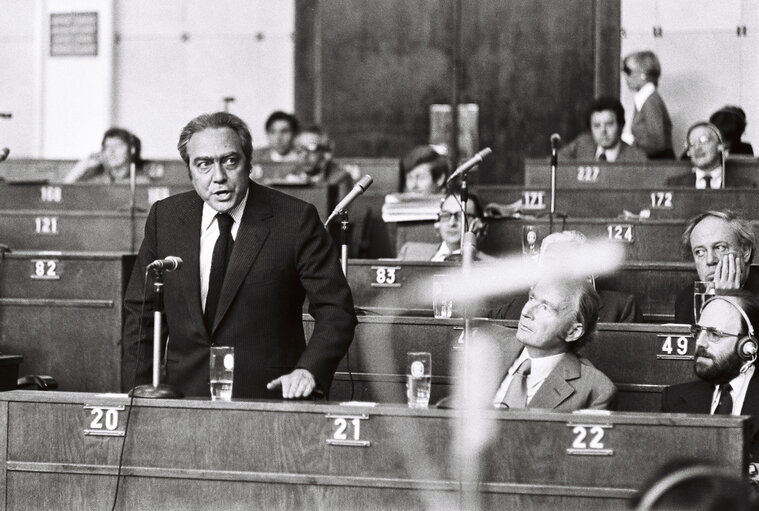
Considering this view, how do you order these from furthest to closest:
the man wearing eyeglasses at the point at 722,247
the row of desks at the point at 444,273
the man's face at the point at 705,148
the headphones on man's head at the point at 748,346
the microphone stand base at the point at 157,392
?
1. the man's face at the point at 705,148
2. the row of desks at the point at 444,273
3. the man wearing eyeglasses at the point at 722,247
4. the headphones on man's head at the point at 748,346
5. the microphone stand base at the point at 157,392

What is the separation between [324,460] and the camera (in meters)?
2.62

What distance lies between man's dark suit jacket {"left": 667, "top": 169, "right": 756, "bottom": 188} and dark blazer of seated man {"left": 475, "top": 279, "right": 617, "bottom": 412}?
3504mm

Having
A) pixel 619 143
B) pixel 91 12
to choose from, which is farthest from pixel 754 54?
pixel 91 12

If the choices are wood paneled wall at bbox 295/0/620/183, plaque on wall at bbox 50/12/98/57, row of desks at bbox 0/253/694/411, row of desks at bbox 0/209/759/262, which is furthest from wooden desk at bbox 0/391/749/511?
plaque on wall at bbox 50/12/98/57

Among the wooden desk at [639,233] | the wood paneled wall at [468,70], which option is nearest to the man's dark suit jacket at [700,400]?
the wooden desk at [639,233]

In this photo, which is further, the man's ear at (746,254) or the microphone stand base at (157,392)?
the man's ear at (746,254)

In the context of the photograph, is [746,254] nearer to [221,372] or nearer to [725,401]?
[725,401]

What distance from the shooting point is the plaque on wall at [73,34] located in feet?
31.5

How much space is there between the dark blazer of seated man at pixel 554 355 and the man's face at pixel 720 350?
0.77ft

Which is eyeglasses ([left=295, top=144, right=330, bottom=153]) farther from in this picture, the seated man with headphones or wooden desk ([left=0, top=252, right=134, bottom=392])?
wooden desk ([left=0, top=252, right=134, bottom=392])

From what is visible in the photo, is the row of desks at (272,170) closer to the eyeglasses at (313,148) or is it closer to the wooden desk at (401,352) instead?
the eyeglasses at (313,148)

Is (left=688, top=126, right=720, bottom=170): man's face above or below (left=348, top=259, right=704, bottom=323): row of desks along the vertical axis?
above

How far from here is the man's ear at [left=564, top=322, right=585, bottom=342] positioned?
3197 mm

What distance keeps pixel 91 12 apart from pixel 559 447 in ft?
25.9
